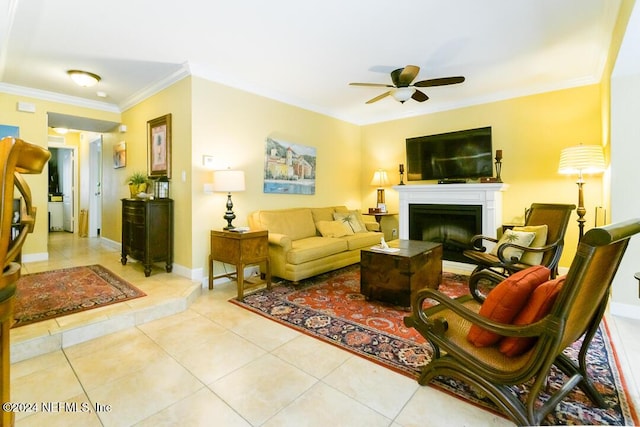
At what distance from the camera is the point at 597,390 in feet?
5.61

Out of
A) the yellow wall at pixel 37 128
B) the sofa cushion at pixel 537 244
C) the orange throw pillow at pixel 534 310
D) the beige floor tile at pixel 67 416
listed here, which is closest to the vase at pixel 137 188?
the yellow wall at pixel 37 128

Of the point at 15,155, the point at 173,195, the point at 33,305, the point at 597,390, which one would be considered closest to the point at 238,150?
the point at 173,195

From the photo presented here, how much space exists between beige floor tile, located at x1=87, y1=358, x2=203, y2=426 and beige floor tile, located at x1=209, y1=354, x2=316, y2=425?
195 mm

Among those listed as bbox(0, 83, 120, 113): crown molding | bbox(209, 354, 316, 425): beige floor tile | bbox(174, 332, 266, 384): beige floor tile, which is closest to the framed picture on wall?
bbox(0, 83, 120, 113): crown molding

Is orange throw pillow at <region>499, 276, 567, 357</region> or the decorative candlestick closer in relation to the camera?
orange throw pillow at <region>499, 276, 567, 357</region>

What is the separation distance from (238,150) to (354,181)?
2718mm

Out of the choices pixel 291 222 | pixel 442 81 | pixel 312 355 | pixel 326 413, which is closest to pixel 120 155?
pixel 291 222

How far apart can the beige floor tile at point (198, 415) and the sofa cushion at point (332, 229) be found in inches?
118

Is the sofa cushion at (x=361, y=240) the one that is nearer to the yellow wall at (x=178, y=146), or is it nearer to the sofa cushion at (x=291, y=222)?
the sofa cushion at (x=291, y=222)

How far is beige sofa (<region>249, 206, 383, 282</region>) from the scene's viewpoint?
140 inches

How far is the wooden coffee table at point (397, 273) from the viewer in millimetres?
2783

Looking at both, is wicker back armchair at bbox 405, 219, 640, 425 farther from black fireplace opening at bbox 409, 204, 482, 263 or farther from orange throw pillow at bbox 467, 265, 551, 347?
black fireplace opening at bbox 409, 204, 482, 263

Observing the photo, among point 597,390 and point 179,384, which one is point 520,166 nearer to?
point 597,390

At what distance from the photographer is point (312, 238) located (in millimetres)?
4375
